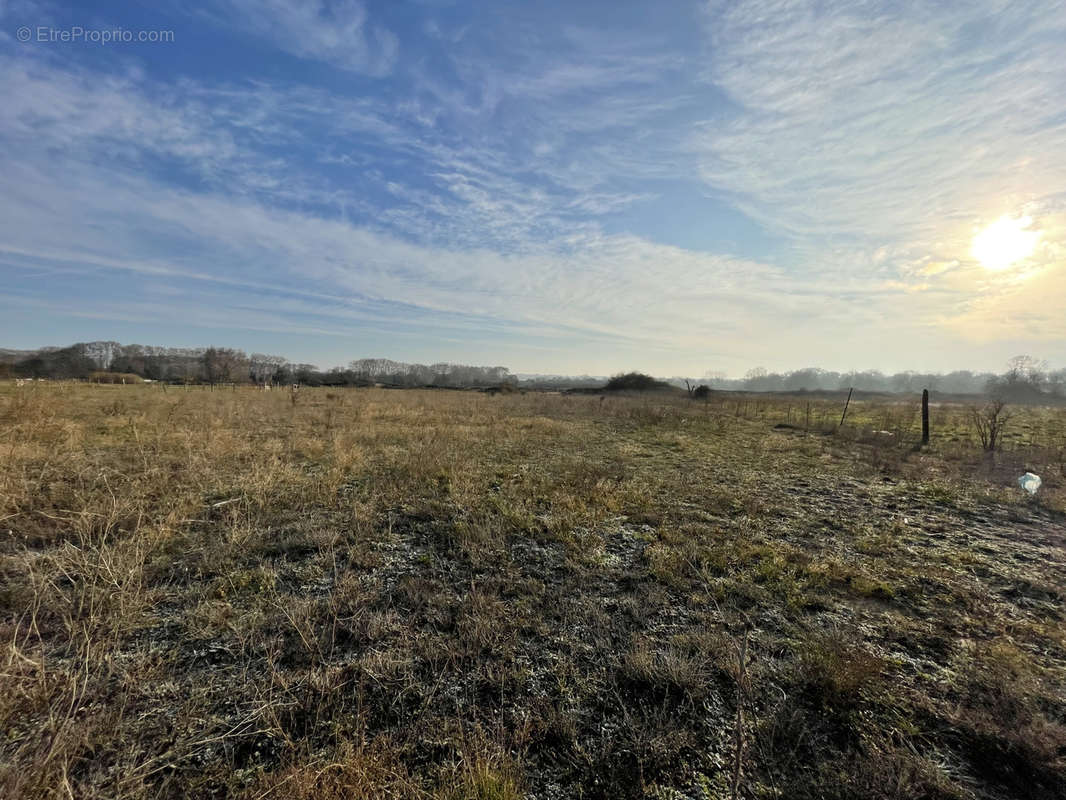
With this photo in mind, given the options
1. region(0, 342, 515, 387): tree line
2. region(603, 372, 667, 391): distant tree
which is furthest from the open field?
region(603, 372, 667, 391): distant tree

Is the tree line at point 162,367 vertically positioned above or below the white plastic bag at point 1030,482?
above

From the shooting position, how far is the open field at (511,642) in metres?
2.09

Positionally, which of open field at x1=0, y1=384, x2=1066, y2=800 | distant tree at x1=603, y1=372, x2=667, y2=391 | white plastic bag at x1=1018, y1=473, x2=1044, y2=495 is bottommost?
open field at x1=0, y1=384, x2=1066, y2=800

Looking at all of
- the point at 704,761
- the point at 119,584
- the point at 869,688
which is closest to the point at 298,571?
the point at 119,584

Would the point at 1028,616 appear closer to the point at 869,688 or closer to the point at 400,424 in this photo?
the point at 869,688

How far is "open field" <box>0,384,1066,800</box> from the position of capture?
2090 mm

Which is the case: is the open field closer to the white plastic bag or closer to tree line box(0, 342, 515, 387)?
the white plastic bag

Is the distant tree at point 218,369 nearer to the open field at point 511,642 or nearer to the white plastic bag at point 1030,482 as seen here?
the open field at point 511,642

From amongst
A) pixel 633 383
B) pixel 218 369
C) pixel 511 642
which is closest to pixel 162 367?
pixel 218 369

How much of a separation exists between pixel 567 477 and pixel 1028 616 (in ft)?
20.1

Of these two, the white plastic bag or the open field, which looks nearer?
the open field

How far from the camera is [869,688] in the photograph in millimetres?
2744

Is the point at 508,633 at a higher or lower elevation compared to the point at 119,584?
lower

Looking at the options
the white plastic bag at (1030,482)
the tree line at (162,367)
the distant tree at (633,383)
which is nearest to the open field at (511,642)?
the white plastic bag at (1030,482)
